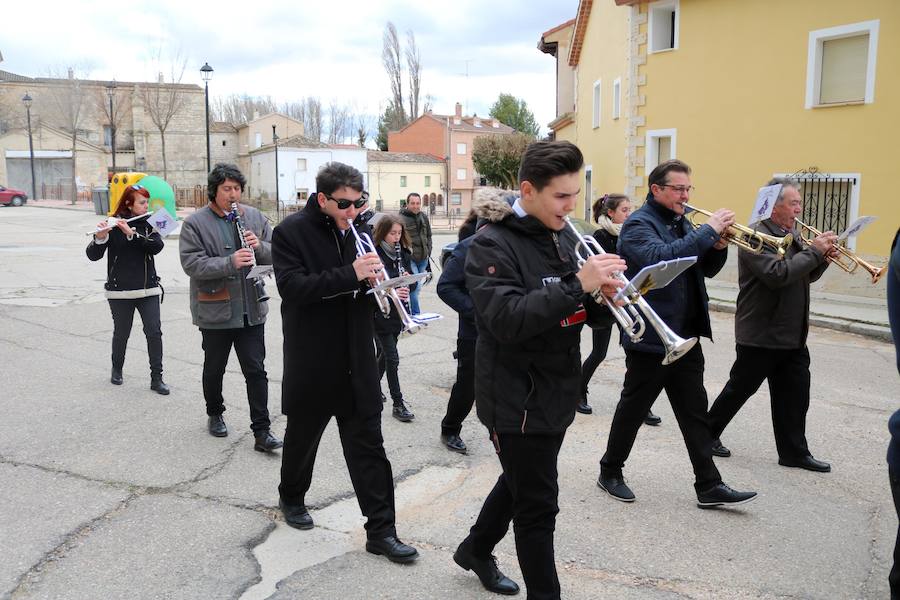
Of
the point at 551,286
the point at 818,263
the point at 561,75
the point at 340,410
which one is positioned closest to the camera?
the point at 551,286

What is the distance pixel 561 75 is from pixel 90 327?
23589mm

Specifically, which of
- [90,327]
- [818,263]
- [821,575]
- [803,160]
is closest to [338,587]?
[821,575]

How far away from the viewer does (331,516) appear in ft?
14.0

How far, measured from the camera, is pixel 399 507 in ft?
14.5

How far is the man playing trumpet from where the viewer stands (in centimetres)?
494

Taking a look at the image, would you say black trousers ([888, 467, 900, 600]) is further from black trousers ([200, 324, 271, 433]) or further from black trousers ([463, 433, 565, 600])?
black trousers ([200, 324, 271, 433])

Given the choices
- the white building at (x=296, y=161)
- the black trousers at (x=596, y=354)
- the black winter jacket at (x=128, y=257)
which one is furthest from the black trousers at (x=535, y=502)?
the white building at (x=296, y=161)

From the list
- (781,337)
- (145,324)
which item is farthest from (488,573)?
(145,324)

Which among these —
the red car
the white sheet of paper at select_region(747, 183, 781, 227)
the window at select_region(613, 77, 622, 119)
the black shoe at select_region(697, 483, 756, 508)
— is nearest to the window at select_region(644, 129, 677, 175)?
the window at select_region(613, 77, 622, 119)

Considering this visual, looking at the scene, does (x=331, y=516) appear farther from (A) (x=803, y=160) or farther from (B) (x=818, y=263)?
(A) (x=803, y=160)

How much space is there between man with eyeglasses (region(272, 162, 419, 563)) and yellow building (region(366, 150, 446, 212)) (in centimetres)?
5519

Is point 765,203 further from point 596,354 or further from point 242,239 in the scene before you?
point 242,239

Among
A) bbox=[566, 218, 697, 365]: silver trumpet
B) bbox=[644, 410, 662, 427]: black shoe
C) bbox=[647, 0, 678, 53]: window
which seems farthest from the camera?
bbox=[647, 0, 678, 53]: window

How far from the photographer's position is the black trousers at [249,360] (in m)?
5.28
